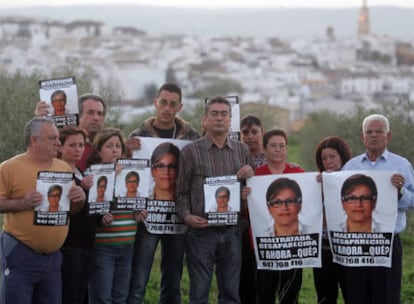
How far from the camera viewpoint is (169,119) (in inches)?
335

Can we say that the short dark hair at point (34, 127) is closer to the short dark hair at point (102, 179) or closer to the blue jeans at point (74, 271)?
the short dark hair at point (102, 179)

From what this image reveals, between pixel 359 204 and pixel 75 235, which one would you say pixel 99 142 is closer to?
pixel 75 235

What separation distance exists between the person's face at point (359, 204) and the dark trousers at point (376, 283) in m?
0.33

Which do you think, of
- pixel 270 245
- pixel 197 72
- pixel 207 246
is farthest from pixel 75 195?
pixel 197 72

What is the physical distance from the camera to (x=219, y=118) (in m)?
7.97

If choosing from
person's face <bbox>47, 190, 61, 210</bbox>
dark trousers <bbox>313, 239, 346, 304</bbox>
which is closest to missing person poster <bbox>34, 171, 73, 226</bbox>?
person's face <bbox>47, 190, 61, 210</bbox>

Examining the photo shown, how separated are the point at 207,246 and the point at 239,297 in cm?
79

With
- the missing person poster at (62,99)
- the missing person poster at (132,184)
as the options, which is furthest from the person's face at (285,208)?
the missing person poster at (62,99)

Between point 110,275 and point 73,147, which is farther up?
point 73,147

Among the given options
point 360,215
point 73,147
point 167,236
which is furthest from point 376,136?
point 73,147

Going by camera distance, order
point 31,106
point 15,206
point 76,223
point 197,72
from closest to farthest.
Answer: point 15,206
point 76,223
point 31,106
point 197,72

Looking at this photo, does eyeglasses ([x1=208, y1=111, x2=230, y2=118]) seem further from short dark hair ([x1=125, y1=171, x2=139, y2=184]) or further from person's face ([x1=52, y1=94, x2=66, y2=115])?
person's face ([x1=52, y1=94, x2=66, y2=115])

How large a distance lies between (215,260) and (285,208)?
763 millimetres

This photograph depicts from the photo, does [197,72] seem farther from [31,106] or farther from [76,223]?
[76,223]
